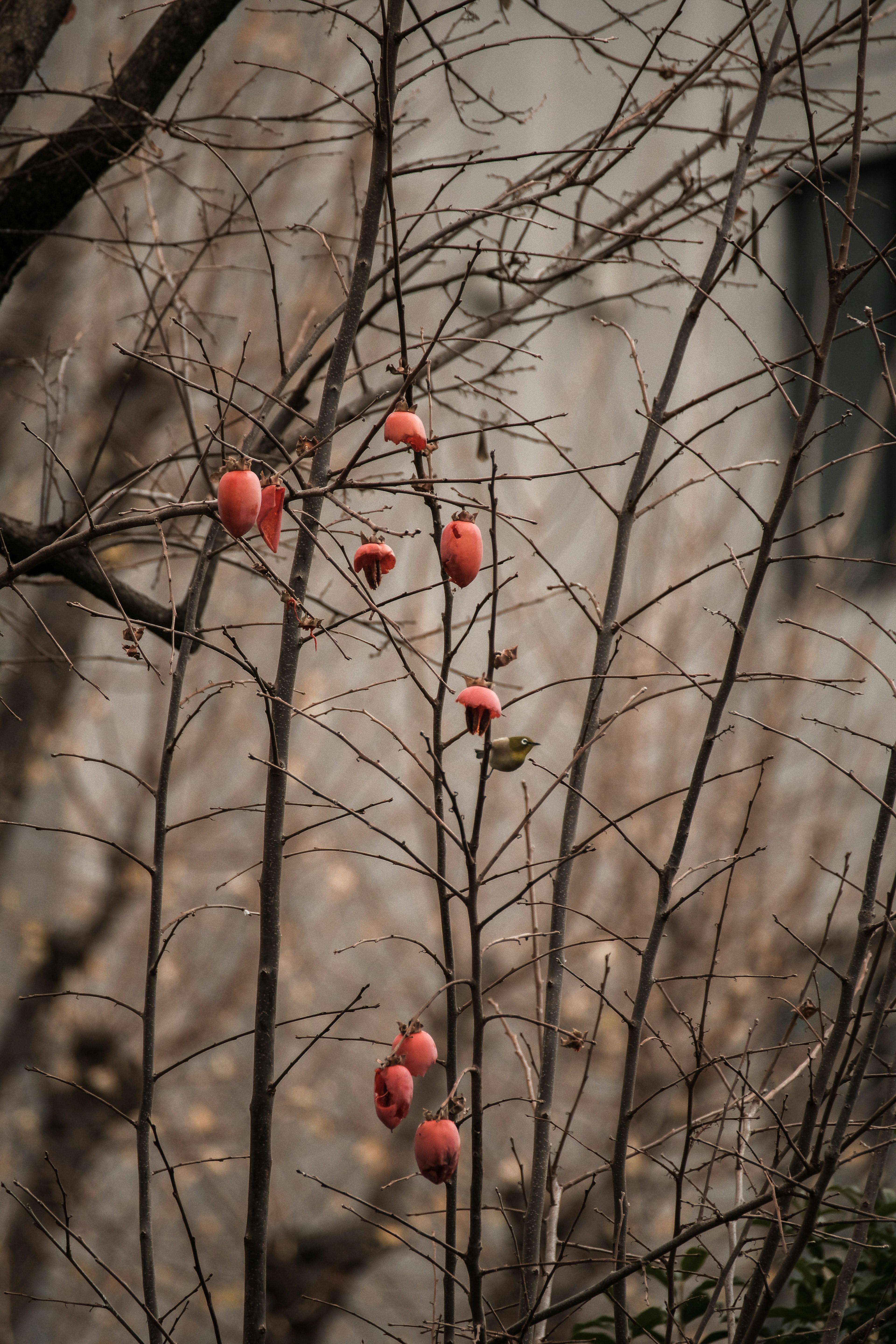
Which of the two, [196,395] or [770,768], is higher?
[196,395]

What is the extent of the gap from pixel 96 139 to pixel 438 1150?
1.29m

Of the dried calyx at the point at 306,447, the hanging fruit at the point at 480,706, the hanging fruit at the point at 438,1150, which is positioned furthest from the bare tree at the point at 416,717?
the hanging fruit at the point at 438,1150

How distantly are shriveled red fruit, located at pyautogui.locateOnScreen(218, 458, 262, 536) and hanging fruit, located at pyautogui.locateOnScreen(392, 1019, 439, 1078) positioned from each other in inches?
18.2

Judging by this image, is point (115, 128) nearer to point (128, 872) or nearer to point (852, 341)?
point (128, 872)

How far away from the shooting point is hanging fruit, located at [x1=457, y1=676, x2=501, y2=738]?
37.3 inches

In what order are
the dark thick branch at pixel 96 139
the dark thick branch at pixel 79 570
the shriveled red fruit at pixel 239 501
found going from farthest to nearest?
the dark thick branch at pixel 96 139 < the dark thick branch at pixel 79 570 < the shriveled red fruit at pixel 239 501

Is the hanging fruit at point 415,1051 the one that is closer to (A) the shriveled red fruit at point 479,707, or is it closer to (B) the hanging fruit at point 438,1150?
(B) the hanging fruit at point 438,1150

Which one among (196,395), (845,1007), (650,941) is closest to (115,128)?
(650,941)

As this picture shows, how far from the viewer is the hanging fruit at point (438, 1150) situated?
0.91m

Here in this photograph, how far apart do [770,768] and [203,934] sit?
1.69m

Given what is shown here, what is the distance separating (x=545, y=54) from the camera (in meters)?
3.89

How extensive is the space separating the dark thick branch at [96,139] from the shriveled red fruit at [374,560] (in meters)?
0.74

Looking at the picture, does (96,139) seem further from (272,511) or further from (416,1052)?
(416,1052)

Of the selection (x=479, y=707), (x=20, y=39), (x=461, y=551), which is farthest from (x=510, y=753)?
(x=20, y=39)
